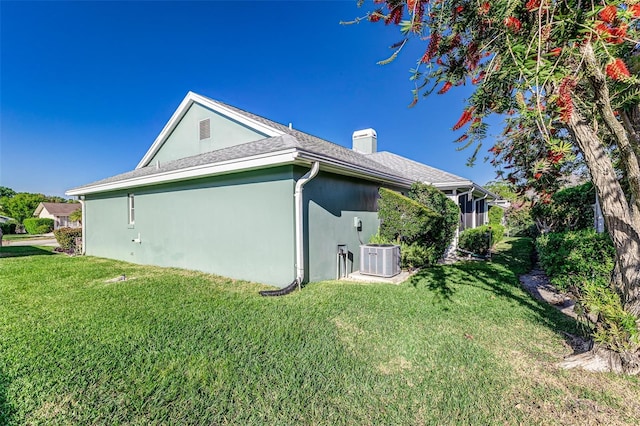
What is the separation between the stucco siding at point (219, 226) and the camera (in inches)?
251

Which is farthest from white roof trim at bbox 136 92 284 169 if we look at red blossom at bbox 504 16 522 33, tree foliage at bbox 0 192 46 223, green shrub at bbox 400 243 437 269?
tree foliage at bbox 0 192 46 223

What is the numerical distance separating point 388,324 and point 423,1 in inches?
171

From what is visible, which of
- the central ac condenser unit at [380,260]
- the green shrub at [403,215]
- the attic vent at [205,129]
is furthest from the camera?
the attic vent at [205,129]

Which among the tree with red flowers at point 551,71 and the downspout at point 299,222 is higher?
the tree with red flowers at point 551,71

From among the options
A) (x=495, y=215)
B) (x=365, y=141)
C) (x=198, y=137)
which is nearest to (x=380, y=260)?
(x=198, y=137)

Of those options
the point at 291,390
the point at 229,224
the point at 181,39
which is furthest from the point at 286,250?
the point at 181,39

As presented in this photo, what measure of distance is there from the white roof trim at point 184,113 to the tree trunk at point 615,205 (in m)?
6.86

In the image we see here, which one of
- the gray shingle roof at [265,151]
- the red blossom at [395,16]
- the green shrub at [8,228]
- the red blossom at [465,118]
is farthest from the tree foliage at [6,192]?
the red blossom at [465,118]

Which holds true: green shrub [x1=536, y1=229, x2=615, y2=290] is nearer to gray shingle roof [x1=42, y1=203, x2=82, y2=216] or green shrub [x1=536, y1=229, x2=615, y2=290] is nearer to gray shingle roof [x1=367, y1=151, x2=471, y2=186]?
gray shingle roof [x1=367, y1=151, x2=471, y2=186]

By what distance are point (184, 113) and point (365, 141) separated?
9.89 m

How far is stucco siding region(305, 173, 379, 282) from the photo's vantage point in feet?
21.5

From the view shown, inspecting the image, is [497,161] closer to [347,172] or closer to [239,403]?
[347,172]

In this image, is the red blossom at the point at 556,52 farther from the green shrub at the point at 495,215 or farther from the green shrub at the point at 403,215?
the green shrub at the point at 495,215

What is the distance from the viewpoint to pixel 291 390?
2771mm
